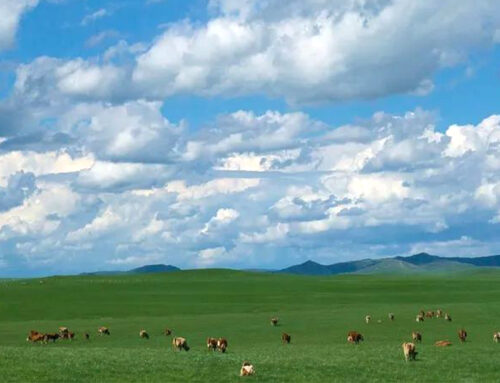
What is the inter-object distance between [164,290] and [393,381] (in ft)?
346

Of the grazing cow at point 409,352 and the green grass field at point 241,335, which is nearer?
the green grass field at point 241,335

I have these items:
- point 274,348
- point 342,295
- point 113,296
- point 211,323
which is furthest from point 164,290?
point 274,348

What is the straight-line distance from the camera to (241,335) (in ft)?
204

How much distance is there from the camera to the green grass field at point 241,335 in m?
35.8

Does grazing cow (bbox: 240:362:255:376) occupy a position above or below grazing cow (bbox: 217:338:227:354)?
below

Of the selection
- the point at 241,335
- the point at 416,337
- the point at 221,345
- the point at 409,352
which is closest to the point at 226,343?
the point at 221,345

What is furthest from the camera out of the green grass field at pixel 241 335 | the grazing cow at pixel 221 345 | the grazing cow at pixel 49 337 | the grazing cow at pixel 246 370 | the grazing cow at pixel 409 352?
the grazing cow at pixel 49 337

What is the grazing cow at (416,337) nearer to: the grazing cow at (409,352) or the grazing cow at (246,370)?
the grazing cow at (409,352)

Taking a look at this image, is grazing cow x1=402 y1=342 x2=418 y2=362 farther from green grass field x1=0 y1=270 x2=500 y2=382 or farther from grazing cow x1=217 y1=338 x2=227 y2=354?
grazing cow x1=217 y1=338 x2=227 y2=354

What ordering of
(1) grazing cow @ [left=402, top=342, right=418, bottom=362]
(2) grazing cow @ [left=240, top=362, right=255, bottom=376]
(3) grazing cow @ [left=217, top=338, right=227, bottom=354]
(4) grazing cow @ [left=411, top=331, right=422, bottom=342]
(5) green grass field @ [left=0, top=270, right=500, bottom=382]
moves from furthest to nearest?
(4) grazing cow @ [left=411, top=331, right=422, bottom=342] < (3) grazing cow @ [left=217, top=338, right=227, bottom=354] < (1) grazing cow @ [left=402, top=342, right=418, bottom=362] < (5) green grass field @ [left=0, top=270, right=500, bottom=382] < (2) grazing cow @ [left=240, top=362, right=255, bottom=376]

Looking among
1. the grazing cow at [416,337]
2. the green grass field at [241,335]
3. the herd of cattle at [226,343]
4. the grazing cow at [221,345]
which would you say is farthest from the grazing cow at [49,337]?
the grazing cow at [416,337]

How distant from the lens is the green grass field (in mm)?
35781

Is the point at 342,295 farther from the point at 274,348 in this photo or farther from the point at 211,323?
the point at 274,348

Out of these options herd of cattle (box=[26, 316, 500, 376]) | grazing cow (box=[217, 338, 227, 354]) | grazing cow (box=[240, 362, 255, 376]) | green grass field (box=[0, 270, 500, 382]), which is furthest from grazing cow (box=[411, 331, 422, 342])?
grazing cow (box=[240, 362, 255, 376])
